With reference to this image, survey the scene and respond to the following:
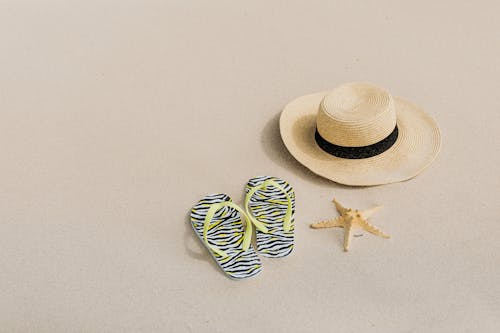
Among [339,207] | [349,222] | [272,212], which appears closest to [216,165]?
[272,212]

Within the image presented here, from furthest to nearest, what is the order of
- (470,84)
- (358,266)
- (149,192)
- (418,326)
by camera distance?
1. (470,84)
2. (149,192)
3. (358,266)
4. (418,326)

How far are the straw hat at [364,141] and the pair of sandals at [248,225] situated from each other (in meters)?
0.27

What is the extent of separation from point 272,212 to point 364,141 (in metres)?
0.61

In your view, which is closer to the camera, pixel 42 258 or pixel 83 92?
pixel 42 258

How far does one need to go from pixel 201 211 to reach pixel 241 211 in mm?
288

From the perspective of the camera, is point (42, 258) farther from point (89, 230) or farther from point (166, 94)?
point (166, 94)

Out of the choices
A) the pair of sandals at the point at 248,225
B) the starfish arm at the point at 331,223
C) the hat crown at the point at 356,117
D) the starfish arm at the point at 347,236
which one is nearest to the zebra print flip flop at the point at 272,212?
the pair of sandals at the point at 248,225

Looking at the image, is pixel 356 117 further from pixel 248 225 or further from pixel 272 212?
pixel 248 225

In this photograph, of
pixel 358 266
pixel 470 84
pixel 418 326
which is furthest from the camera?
pixel 470 84

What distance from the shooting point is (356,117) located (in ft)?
9.21

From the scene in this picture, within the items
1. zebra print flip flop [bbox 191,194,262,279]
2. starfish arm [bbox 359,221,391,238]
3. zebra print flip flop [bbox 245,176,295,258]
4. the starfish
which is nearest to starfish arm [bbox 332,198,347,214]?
the starfish

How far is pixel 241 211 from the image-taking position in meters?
2.69

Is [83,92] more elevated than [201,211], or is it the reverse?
[83,92]

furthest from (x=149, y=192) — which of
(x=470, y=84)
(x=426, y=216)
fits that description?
(x=470, y=84)
